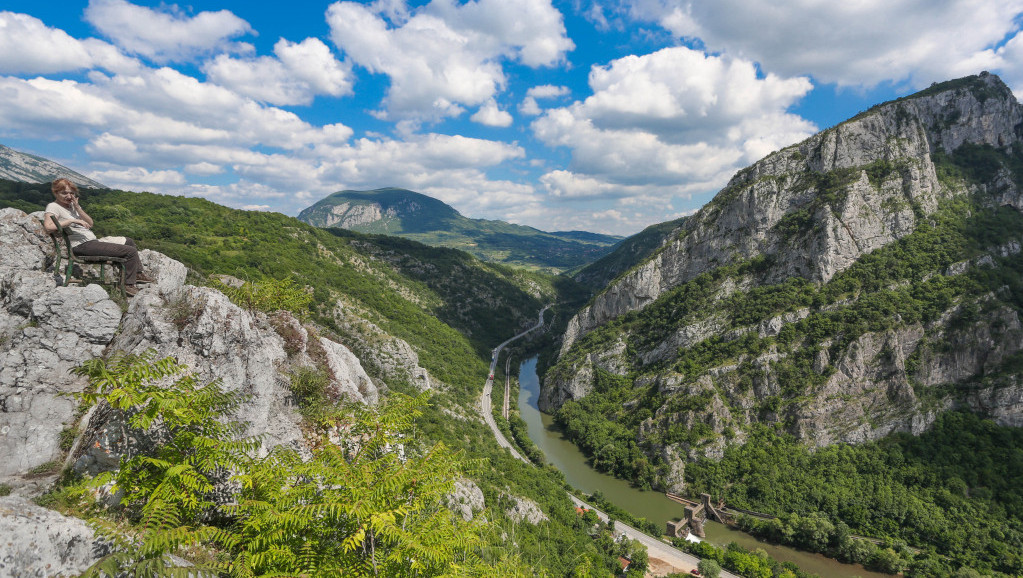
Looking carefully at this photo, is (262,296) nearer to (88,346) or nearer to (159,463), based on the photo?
(88,346)

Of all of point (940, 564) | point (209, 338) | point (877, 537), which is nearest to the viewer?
point (209, 338)

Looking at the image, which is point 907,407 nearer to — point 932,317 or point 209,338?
point 932,317

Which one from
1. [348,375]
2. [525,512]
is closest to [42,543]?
[348,375]

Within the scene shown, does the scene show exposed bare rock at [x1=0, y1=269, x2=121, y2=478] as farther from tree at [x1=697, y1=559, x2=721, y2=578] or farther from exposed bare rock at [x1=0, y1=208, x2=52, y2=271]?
tree at [x1=697, y1=559, x2=721, y2=578]

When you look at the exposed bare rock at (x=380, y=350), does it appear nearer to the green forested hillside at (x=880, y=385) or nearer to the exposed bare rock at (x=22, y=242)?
the green forested hillside at (x=880, y=385)

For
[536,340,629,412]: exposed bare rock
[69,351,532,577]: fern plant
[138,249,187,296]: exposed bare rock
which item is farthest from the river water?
[138,249,187,296]: exposed bare rock

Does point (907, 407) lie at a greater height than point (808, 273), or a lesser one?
lesser

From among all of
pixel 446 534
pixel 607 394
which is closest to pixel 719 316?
pixel 607 394
